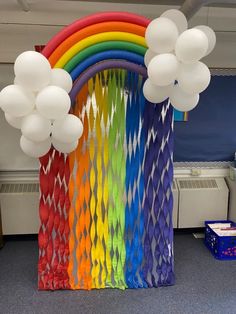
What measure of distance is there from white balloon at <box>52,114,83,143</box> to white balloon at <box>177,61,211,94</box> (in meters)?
0.79

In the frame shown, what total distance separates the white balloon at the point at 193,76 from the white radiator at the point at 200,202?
6.30ft

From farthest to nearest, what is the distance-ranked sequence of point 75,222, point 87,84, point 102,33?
point 75,222 < point 87,84 < point 102,33

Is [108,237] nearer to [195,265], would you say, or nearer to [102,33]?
[195,265]

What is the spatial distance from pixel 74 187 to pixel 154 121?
88cm

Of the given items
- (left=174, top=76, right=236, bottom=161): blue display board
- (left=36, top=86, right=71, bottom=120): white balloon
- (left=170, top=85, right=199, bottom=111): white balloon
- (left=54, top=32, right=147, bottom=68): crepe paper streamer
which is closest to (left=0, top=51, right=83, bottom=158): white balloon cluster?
(left=36, top=86, right=71, bottom=120): white balloon

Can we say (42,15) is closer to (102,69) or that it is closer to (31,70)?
(102,69)

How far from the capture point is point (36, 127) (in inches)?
85.2

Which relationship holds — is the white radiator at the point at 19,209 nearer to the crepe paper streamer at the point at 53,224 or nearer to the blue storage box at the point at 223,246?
the crepe paper streamer at the point at 53,224

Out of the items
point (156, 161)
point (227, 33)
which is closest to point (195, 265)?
point (156, 161)

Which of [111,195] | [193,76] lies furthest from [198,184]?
[193,76]

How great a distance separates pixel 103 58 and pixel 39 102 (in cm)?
69

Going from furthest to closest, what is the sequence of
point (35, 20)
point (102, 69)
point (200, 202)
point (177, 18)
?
point (200, 202)
point (35, 20)
point (102, 69)
point (177, 18)

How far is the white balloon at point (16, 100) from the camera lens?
6.91ft

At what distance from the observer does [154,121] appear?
108 inches
